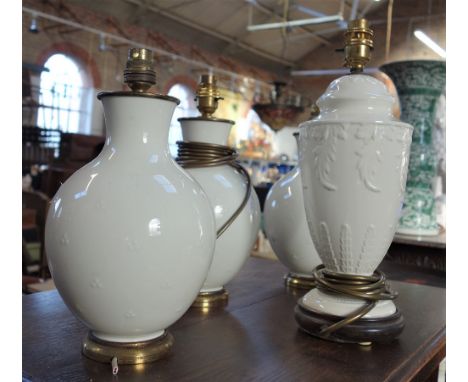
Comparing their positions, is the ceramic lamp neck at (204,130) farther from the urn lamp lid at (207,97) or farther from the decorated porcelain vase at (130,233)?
the decorated porcelain vase at (130,233)

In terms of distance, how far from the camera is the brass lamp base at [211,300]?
0.76m

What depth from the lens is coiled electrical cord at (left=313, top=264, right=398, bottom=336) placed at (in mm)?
634

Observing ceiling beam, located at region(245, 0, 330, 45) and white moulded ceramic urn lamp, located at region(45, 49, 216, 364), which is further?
ceiling beam, located at region(245, 0, 330, 45)

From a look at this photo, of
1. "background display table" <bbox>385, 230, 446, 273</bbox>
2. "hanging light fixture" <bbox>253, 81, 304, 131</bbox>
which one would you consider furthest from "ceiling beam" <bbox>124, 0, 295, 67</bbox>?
"background display table" <bbox>385, 230, 446, 273</bbox>

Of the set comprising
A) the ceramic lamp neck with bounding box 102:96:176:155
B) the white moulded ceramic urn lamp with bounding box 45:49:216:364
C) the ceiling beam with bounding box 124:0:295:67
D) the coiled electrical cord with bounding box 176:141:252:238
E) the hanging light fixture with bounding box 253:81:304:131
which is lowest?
the white moulded ceramic urn lamp with bounding box 45:49:216:364

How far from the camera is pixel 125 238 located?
0.48 metres

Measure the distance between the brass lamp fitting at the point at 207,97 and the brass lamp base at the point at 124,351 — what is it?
38cm

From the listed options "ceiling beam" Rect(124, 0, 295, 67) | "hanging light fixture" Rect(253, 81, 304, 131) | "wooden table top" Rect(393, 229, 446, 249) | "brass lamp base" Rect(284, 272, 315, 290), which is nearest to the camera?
"brass lamp base" Rect(284, 272, 315, 290)

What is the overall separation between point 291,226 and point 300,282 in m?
0.13

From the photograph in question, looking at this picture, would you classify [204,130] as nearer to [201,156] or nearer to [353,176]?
[201,156]

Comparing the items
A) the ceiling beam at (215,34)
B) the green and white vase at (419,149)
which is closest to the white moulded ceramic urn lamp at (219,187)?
the green and white vase at (419,149)

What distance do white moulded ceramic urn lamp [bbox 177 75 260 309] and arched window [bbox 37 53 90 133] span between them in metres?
5.79

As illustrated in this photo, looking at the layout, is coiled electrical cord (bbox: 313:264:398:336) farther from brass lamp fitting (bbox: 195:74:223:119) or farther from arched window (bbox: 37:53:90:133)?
arched window (bbox: 37:53:90:133)
